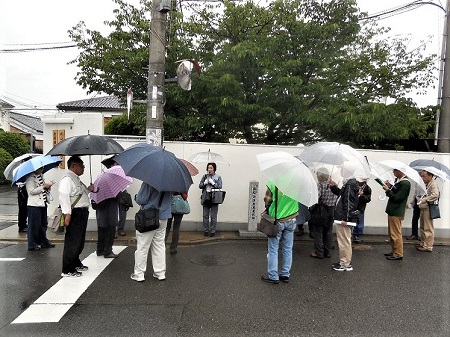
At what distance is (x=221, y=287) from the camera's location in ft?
15.7

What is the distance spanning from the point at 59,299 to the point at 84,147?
6.59 ft

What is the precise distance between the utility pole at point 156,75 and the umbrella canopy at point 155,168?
6.73ft

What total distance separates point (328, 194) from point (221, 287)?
2.77 m

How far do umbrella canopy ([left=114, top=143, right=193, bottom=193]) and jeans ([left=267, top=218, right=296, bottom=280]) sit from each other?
58.6 inches

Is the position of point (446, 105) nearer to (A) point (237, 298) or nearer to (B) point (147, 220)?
Answer: (A) point (237, 298)

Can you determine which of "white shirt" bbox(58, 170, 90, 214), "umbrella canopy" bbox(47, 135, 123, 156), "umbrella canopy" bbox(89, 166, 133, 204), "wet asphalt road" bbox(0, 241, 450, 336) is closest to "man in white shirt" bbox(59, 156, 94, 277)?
"white shirt" bbox(58, 170, 90, 214)

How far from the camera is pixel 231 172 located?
8.09m

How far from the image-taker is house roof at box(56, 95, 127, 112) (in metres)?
25.1

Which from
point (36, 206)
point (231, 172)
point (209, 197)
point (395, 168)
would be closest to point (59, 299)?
point (36, 206)

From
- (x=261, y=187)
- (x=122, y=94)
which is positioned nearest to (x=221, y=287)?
(x=261, y=187)

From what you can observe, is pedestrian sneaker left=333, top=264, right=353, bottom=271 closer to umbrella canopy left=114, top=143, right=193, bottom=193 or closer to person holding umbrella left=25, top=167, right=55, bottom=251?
umbrella canopy left=114, top=143, right=193, bottom=193

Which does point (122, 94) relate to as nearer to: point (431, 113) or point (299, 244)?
point (299, 244)

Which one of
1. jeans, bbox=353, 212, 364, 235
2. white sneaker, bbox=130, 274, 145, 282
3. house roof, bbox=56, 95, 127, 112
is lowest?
white sneaker, bbox=130, 274, 145, 282

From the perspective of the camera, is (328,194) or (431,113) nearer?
(328,194)
